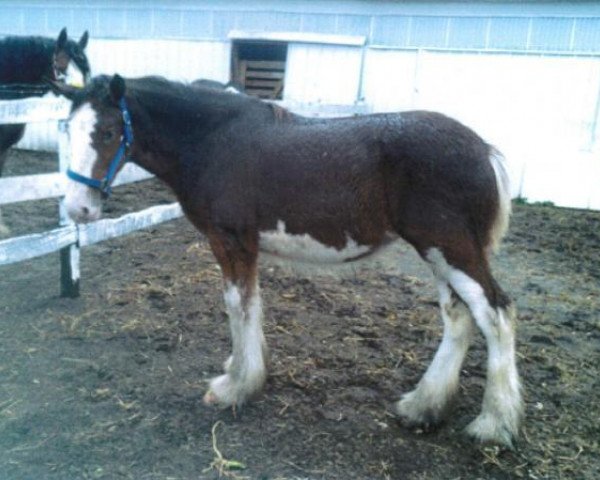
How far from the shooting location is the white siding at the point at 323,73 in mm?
11312

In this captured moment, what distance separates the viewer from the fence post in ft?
14.5

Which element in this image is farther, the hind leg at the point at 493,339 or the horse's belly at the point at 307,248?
the horse's belly at the point at 307,248

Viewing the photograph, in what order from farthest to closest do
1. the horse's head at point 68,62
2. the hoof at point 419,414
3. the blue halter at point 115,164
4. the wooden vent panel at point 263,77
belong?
the wooden vent panel at point 263,77 < the horse's head at point 68,62 < the hoof at point 419,414 < the blue halter at point 115,164

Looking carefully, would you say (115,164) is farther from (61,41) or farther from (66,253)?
(61,41)

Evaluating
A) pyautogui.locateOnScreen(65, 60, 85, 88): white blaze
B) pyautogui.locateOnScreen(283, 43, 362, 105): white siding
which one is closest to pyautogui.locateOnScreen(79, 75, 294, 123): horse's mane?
pyautogui.locateOnScreen(65, 60, 85, 88): white blaze

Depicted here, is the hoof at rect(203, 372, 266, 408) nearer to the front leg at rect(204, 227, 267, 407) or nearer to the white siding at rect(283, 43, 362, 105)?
the front leg at rect(204, 227, 267, 407)

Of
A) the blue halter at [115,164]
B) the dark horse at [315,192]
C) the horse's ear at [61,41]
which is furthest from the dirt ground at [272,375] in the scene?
the horse's ear at [61,41]

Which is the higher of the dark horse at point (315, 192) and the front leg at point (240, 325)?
the dark horse at point (315, 192)

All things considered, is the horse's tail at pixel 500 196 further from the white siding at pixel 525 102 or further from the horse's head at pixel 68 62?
the white siding at pixel 525 102

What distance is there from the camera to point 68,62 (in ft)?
22.3

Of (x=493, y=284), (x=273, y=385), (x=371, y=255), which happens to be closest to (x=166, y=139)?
(x=371, y=255)

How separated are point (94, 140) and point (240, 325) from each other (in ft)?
4.90

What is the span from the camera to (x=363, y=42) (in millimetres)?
11031

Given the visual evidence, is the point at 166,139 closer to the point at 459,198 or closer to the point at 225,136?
the point at 225,136
